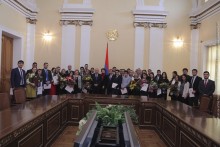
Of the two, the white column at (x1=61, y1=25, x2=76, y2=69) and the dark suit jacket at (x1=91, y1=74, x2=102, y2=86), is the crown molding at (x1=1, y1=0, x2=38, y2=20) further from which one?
the dark suit jacket at (x1=91, y1=74, x2=102, y2=86)

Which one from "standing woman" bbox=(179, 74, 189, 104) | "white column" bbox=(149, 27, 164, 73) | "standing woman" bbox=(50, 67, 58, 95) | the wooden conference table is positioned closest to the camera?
the wooden conference table

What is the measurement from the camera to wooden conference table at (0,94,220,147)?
273 centimetres

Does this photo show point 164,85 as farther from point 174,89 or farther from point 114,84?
point 114,84

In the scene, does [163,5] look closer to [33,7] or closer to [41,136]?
[33,7]

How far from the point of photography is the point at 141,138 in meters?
5.10

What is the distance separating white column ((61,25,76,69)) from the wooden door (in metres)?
1.88

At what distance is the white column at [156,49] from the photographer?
9.49 metres

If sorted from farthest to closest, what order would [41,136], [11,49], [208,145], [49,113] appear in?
1. [11,49]
2. [49,113]
3. [41,136]
4. [208,145]

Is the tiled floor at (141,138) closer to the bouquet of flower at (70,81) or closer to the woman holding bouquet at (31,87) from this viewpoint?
the woman holding bouquet at (31,87)

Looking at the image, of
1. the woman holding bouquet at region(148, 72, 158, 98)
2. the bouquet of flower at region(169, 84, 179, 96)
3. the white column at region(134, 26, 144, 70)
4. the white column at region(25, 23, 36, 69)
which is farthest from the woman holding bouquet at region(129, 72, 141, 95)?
the white column at region(25, 23, 36, 69)

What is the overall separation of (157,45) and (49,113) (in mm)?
6294

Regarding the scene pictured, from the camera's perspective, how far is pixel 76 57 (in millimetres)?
9602

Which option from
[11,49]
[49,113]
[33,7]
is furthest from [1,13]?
[49,113]

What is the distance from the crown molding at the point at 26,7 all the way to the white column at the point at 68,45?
1.20 metres
